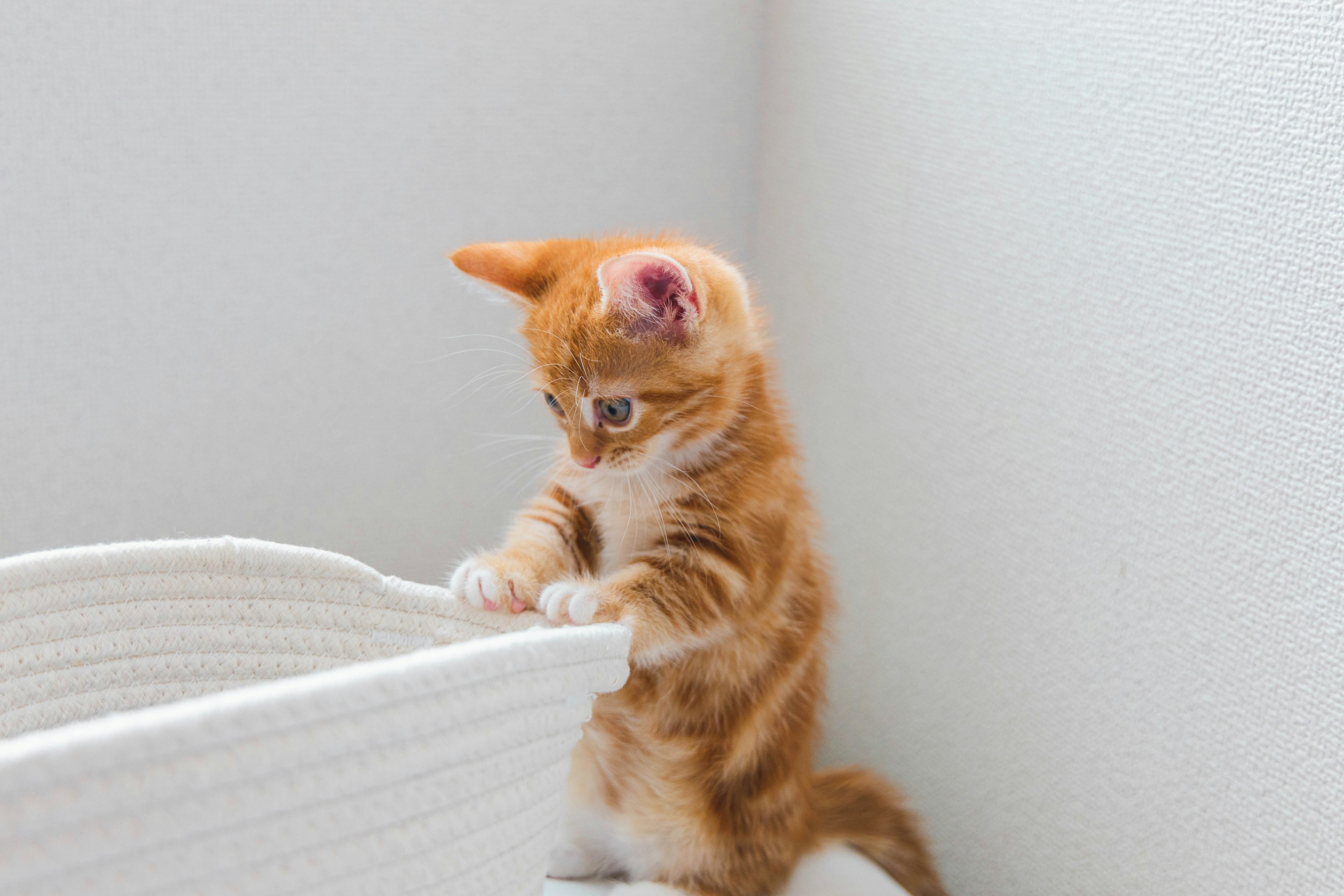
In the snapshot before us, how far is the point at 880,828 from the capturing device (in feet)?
3.82

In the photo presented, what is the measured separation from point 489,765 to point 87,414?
848 mm

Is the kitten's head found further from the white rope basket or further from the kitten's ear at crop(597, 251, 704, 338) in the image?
the white rope basket

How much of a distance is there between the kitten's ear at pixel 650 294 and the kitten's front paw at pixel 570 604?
9.4 inches

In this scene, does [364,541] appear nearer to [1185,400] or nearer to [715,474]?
[715,474]

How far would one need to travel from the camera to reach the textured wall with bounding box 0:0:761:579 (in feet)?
3.83

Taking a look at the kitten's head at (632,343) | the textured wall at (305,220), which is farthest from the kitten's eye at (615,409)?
the textured wall at (305,220)

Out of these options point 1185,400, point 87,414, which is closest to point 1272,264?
point 1185,400

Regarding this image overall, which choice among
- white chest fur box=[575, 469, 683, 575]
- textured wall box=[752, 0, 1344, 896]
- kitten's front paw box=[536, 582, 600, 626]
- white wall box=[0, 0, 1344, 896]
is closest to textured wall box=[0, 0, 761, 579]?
white wall box=[0, 0, 1344, 896]

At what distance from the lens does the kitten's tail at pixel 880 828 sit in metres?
1.14

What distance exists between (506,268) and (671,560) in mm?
329

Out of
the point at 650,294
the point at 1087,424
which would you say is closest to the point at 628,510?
the point at 650,294

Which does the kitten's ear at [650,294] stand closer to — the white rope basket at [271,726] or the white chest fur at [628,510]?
the white chest fur at [628,510]

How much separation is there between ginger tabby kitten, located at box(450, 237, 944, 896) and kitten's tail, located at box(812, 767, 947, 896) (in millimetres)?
94

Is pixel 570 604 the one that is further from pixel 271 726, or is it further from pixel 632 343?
pixel 271 726
